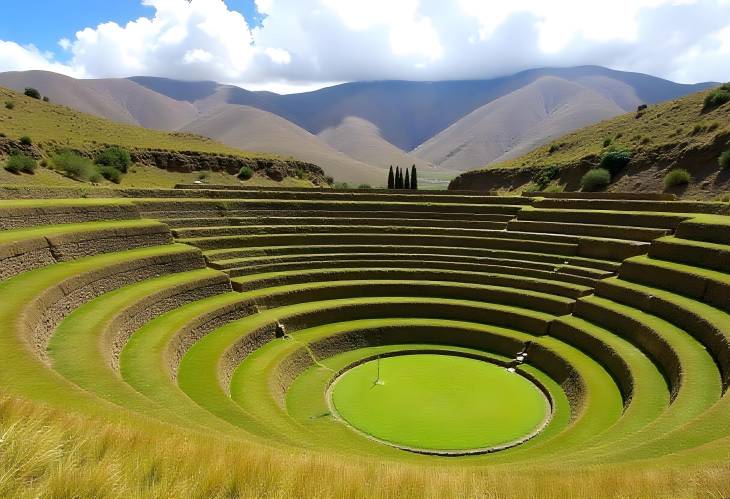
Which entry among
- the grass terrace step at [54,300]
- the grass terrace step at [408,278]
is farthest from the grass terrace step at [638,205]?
the grass terrace step at [54,300]

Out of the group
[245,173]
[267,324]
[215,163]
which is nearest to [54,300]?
[267,324]

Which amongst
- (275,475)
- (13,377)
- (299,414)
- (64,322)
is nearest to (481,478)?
(275,475)

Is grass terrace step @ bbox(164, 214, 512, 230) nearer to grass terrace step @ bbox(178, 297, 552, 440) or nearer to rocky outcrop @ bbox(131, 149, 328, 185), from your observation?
grass terrace step @ bbox(178, 297, 552, 440)

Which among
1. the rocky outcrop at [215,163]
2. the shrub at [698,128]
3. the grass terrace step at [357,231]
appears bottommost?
the grass terrace step at [357,231]

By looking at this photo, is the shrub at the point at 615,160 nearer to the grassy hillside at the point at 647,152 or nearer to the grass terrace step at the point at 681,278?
the grassy hillside at the point at 647,152

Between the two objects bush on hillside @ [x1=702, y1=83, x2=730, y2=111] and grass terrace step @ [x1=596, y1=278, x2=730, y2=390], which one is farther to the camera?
bush on hillside @ [x1=702, y1=83, x2=730, y2=111]

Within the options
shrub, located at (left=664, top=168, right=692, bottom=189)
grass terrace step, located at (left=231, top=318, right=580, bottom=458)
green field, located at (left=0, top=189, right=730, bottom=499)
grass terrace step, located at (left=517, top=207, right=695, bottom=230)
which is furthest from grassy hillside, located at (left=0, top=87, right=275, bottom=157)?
shrub, located at (left=664, top=168, right=692, bottom=189)
